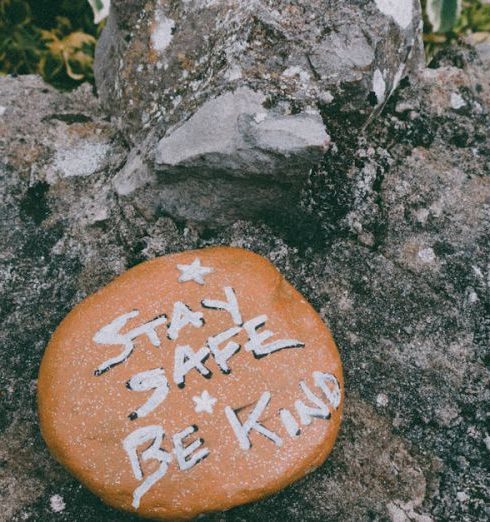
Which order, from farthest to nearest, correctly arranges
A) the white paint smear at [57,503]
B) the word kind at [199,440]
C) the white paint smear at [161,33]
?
the white paint smear at [161,33], the white paint smear at [57,503], the word kind at [199,440]

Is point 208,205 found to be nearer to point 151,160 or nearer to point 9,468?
point 151,160

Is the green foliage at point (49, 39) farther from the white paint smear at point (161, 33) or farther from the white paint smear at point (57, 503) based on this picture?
the white paint smear at point (57, 503)

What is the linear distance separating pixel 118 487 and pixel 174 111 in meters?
1.22

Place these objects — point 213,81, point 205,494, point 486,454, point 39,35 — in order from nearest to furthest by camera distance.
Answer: point 205,494, point 486,454, point 213,81, point 39,35

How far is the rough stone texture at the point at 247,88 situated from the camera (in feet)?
5.58

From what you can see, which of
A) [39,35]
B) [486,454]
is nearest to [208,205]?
[486,454]

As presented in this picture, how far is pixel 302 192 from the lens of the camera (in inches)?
73.1

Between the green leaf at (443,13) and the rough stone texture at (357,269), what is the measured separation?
0.56 ft

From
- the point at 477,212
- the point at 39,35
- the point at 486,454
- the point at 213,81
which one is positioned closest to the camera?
the point at 486,454

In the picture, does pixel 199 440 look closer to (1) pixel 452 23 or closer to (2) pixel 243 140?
(2) pixel 243 140

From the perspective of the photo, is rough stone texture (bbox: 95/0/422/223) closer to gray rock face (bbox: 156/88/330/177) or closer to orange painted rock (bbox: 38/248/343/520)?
gray rock face (bbox: 156/88/330/177)

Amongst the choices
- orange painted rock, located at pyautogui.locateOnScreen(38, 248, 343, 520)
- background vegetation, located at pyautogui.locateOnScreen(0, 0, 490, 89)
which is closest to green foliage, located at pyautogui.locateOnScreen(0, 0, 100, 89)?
background vegetation, located at pyautogui.locateOnScreen(0, 0, 490, 89)

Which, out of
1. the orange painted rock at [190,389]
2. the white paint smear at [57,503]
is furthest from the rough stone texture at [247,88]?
the white paint smear at [57,503]

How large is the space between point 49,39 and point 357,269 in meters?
1.98
